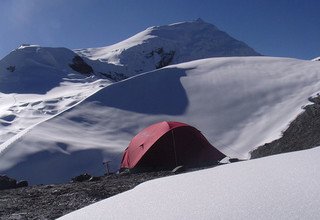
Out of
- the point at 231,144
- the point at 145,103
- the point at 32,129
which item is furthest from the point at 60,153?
the point at 145,103

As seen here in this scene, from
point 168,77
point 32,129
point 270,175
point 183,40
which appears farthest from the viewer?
point 183,40

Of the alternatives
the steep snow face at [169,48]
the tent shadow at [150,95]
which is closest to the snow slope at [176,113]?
the tent shadow at [150,95]

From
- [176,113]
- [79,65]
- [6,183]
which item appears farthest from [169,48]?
A: [6,183]

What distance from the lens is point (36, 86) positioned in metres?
57.8

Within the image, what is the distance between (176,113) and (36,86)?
134 feet

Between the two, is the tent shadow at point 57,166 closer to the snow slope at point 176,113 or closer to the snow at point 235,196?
the snow slope at point 176,113

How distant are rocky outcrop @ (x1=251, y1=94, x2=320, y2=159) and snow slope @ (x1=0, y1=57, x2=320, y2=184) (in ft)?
2.61

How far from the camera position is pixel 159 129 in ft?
38.3

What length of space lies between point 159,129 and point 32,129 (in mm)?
8309

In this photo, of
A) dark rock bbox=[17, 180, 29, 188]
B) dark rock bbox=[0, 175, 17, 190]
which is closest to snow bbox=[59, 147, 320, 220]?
dark rock bbox=[0, 175, 17, 190]

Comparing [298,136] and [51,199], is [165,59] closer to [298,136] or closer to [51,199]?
[298,136]

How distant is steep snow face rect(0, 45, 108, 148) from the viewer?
113 ft

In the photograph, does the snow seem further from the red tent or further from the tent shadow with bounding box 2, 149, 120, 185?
the tent shadow with bounding box 2, 149, 120, 185

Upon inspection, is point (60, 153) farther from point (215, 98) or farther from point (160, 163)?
point (215, 98)
